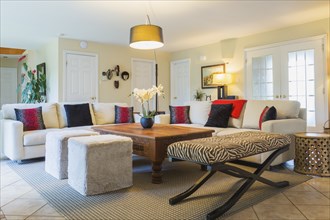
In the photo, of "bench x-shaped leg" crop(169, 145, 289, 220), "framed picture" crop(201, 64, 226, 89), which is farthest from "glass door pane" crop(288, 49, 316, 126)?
"bench x-shaped leg" crop(169, 145, 289, 220)

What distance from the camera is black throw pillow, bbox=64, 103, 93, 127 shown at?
4516 mm

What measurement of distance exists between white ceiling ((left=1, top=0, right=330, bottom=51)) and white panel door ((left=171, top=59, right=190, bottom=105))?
146 cm

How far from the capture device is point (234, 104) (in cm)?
427

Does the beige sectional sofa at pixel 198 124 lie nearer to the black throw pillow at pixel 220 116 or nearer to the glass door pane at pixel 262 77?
the black throw pillow at pixel 220 116

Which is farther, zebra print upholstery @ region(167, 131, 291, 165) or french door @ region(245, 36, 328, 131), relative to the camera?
french door @ region(245, 36, 328, 131)

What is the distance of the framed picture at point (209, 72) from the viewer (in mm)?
6438

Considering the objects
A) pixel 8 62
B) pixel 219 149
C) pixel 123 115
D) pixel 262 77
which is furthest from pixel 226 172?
pixel 8 62

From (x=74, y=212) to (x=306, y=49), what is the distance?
495cm

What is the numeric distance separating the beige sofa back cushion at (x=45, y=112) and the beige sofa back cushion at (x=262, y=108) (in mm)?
3191

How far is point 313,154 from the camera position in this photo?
3.06 metres

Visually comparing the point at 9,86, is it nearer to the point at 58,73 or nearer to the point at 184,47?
the point at 58,73

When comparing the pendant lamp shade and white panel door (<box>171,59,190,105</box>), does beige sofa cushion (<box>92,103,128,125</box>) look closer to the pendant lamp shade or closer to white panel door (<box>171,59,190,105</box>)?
the pendant lamp shade

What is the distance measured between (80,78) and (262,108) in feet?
14.2

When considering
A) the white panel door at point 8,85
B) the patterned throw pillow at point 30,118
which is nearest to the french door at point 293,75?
the patterned throw pillow at point 30,118
